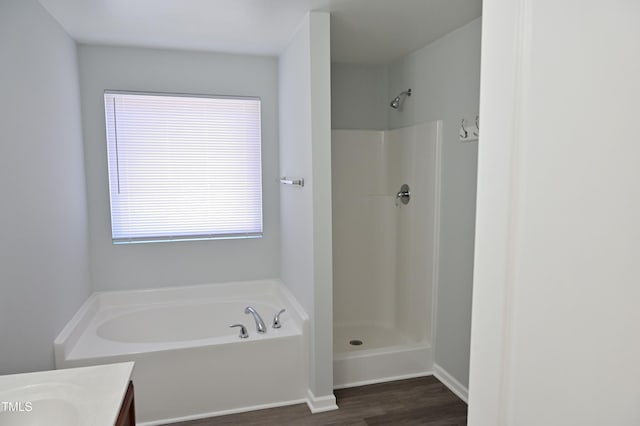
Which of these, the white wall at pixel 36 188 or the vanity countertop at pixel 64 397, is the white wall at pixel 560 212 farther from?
the white wall at pixel 36 188

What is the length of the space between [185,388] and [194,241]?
4.08 ft

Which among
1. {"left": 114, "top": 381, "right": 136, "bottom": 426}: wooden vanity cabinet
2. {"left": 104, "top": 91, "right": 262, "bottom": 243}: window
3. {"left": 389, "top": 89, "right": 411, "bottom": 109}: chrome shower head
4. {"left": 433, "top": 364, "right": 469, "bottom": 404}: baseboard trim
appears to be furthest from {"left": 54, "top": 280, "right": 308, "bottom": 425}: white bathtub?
{"left": 389, "top": 89, "right": 411, "bottom": 109}: chrome shower head

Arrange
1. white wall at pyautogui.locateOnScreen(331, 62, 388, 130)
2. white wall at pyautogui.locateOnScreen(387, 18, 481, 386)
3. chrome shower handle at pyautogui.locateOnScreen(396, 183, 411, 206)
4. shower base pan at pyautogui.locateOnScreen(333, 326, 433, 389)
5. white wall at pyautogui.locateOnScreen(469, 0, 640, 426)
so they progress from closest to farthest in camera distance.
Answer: white wall at pyautogui.locateOnScreen(469, 0, 640, 426), white wall at pyautogui.locateOnScreen(387, 18, 481, 386), shower base pan at pyautogui.locateOnScreen(333, 326, 433, 389), chrome shower handle at pyautogui.locateOnScreen(396, 183, 411, 206), white wall at pyautogui.locateOnScreen(331, 62, 388, 130)

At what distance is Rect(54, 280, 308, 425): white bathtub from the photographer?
98.2 inches

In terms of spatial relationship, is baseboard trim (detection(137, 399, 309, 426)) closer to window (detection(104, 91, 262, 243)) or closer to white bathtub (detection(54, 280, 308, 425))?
white bathtub (detection(54, 280, 308, 425))

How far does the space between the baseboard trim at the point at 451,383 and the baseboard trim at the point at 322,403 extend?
2.75 feet

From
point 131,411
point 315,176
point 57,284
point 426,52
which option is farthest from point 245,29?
point 131,411

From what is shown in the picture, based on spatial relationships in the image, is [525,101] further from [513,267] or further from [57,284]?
[57,284]

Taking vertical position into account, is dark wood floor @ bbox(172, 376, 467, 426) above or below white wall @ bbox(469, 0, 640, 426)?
below

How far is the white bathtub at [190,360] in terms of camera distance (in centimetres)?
249

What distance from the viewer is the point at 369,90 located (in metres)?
3.62

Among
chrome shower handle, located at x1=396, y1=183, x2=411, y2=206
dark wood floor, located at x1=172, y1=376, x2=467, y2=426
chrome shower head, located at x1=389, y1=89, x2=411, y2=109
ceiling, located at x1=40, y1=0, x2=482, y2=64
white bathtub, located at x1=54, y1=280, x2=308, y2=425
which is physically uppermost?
ceiling, located at x1=40, y1=0, x2=482, y2=64

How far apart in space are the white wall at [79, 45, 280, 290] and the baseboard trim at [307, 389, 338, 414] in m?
1.26

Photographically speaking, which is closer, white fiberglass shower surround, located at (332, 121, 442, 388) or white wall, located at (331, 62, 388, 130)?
white fiberglass shower surround, located at (332, 121, 442, 388)
